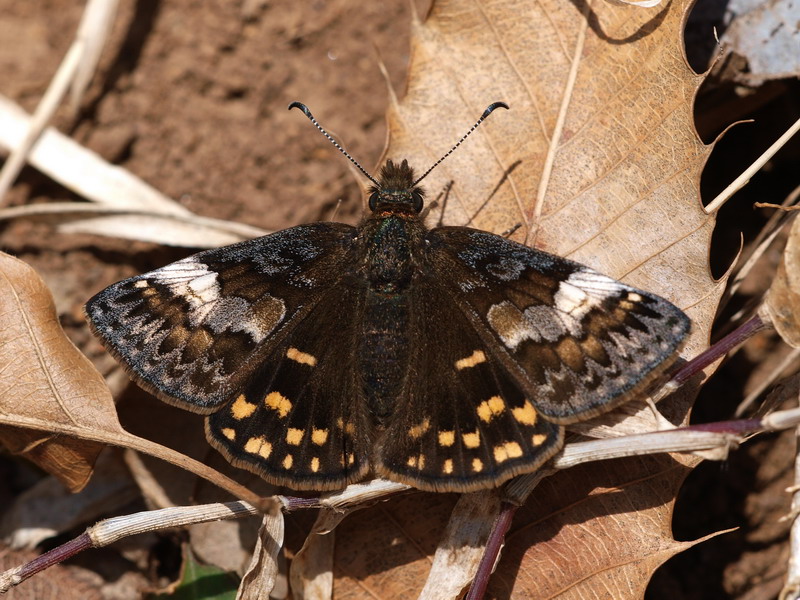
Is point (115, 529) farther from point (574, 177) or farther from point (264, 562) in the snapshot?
point (574, 177)

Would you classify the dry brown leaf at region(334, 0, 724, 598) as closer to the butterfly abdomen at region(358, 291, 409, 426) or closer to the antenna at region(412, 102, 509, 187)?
the antenna at region(412, 102, 509, 187)

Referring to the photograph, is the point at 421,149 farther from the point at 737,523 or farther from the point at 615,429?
the point at 737,523

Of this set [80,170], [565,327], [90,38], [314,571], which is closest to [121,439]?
[314,571]

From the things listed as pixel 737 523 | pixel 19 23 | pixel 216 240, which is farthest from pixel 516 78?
pixel 19 23

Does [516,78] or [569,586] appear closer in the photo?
[569,586]

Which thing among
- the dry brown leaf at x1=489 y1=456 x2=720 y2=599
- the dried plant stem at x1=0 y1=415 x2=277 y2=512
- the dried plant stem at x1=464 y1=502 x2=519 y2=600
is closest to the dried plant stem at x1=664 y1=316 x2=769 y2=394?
the dry brown leaf at x1=489 y1=456 x2=720 y2=599

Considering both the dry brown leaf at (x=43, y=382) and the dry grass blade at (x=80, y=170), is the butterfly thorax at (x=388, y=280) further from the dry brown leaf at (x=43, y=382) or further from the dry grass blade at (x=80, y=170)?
the dry grass blade at (x=80, y=170)
